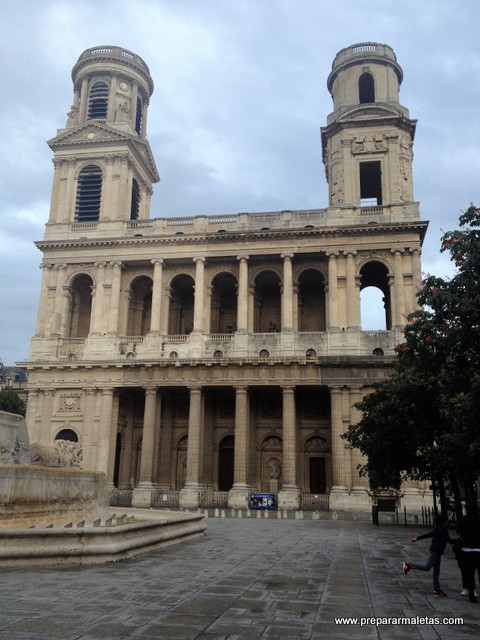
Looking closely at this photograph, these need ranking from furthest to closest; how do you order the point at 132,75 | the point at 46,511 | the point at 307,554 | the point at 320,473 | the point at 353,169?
the point at 132,75 → the point at 353,169 → the point at 320,473 → the point at 307,554 → the point at 46,511

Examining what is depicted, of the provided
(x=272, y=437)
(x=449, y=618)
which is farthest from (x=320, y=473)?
(x=449, y=618)

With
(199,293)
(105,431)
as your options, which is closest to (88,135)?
(199,293)

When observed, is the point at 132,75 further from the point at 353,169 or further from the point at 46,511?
the point at 46,511

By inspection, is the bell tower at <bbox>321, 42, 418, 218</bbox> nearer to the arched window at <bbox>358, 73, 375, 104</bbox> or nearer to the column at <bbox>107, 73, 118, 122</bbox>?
the arched window at <bbox>358, 73, 375, 104</bbox>

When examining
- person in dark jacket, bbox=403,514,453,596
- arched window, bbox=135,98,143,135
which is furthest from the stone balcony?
person in dark jacket, bbox=403,514,453,596

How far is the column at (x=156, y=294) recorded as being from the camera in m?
39.2

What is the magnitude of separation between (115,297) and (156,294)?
110 inches

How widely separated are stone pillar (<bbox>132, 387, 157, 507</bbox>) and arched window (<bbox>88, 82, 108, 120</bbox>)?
867 inches

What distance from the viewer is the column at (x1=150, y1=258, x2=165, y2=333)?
39219mm

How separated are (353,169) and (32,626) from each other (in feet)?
125

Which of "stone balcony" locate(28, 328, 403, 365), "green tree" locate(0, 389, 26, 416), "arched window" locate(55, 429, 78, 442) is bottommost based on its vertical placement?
"arched window" locate(55, 429, 78, 442)

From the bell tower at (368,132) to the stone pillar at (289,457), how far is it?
13.6 meters

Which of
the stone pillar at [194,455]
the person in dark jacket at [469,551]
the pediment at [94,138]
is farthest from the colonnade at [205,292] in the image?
the person in dark jacket at [469,551]

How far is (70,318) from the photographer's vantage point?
138 feet
